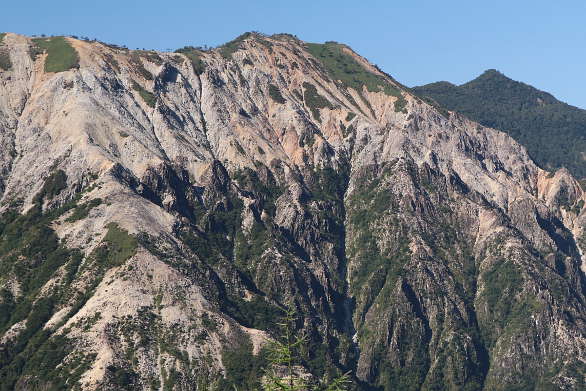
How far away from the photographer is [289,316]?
70.1 m

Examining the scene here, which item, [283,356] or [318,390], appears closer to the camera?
[283,356]

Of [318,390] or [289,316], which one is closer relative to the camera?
[289,316]

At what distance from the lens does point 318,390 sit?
8200 cm

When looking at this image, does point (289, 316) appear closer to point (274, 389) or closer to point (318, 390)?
point (274, 389)

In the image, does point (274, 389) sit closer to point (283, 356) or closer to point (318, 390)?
point (283, 356)

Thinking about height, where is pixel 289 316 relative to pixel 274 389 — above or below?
above

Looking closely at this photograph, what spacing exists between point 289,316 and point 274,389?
21.9 ft

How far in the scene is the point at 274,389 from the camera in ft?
238

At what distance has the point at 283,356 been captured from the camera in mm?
70375

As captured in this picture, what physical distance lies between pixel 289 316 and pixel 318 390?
48.4 ft

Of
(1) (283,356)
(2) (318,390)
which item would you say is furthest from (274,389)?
(2) (318,390)

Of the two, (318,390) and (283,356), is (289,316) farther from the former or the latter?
(318,390)

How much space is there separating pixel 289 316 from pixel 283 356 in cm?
319

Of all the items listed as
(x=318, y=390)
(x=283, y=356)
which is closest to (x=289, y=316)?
(x=283, y=356)
